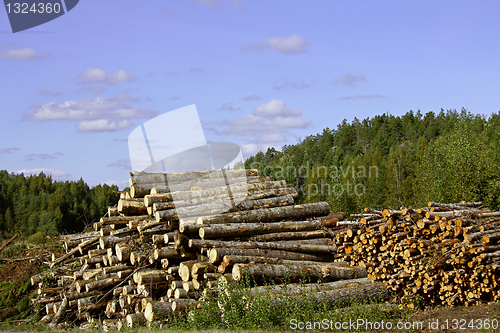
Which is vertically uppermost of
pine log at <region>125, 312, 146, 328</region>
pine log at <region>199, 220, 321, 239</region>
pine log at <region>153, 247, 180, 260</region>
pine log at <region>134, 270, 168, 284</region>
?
pine log at <region>199, 220, 321, 239</region>

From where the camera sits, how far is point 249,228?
1024 centimetres

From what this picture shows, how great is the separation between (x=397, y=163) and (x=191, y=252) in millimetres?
58903

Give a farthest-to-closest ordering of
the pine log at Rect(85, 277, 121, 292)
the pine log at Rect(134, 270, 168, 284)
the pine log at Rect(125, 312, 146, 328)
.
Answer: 1. the pine log at Rect(85, 277, 121, 292)
2. the pine log at Rect(134, 270, 168, 284)
3. the pine log at Rect(125, 312, 146, 328)

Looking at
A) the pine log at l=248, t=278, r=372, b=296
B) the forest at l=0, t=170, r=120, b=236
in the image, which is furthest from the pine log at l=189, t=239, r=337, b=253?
the forest at l=0, t=170, r=120, b=236

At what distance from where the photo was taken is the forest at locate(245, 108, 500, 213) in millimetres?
22453

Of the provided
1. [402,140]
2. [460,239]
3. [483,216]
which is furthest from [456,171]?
[402,140]

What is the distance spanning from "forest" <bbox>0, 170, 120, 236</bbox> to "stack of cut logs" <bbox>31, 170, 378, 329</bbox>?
37577 millimetres

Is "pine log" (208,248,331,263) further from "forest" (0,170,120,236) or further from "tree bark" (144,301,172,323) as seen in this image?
"forest" (0,170,120,236)

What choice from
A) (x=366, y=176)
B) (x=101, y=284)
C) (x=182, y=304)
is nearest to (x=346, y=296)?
(x=182, y=304)

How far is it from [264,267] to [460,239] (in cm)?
469

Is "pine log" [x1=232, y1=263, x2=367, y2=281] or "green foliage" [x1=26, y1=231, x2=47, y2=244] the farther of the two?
"green foliage" [x1=26, y1=231, x2=47, y2=244]

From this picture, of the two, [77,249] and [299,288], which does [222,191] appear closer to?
[299,288]

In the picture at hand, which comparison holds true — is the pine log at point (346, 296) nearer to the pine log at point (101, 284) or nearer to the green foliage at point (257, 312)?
the green foliage at point (257, 312)

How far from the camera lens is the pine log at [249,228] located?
31.8 feet
